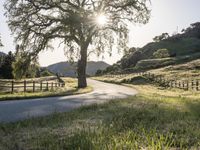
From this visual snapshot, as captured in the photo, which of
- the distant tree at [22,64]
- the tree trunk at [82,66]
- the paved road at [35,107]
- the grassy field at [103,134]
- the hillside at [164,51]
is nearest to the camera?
the grassy field at [103,134]

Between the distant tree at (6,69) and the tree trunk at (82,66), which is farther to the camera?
the distant tree at (6,69)

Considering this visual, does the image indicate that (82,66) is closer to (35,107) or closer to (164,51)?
(35,107)

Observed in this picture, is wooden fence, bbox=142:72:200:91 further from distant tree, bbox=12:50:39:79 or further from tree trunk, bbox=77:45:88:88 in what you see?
distant tree, bbox=12:50:39:79

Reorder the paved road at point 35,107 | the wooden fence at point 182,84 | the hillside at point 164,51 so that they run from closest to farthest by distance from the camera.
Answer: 1. the paved road at point 35,107
2. the wooden fence at point 182,84
3. the hillside at point 164,51

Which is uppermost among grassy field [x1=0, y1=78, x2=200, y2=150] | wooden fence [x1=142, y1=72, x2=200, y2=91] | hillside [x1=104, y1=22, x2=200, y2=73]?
hillside [x1=104, y1=22, x2=200, y2=73]

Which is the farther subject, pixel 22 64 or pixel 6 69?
pixel 6 69

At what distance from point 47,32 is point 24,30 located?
2818 mm

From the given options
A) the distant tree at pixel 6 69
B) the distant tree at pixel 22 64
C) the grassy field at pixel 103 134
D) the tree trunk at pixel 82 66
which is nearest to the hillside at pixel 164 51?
the distant tree at pixel 6 69

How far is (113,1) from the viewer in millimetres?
49656

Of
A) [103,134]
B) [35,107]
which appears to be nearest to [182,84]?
[35,107]

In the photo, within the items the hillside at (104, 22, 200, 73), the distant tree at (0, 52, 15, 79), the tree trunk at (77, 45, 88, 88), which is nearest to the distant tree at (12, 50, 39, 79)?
the tree trunk at (77, 45, 88, 88)

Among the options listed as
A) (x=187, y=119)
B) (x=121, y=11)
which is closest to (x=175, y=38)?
(x=121, y=11)

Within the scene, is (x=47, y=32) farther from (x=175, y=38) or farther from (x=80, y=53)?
(x=175, y=38)

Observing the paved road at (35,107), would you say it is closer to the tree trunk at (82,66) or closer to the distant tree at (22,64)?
the distant tree at (22,64)
